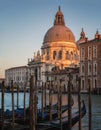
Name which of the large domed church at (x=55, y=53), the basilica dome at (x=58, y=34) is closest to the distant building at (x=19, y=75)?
the large domed church at (x=55, y=53)

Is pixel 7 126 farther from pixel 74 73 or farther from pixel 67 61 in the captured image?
pixel 67 61

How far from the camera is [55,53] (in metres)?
78.1

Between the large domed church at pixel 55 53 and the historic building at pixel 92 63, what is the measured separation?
76.5 feet

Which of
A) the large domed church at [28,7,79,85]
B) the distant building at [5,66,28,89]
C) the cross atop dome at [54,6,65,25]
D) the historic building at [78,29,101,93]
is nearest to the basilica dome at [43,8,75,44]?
the large domed church at [28,7,79,85]

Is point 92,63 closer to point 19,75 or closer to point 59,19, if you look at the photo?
point 59,19

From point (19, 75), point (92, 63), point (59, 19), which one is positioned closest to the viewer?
point (92, 63)

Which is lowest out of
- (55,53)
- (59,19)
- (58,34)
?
(55,53)

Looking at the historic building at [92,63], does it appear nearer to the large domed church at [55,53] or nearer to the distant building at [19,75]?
the large domed church at [55,53]

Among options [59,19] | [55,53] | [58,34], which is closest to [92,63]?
[55,53]

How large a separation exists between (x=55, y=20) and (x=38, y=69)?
14205 millimetres

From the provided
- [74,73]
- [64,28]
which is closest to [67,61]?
[64,28]

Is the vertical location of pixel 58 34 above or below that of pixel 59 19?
below

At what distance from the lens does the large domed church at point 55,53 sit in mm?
75312

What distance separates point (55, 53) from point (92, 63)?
28728 mm
